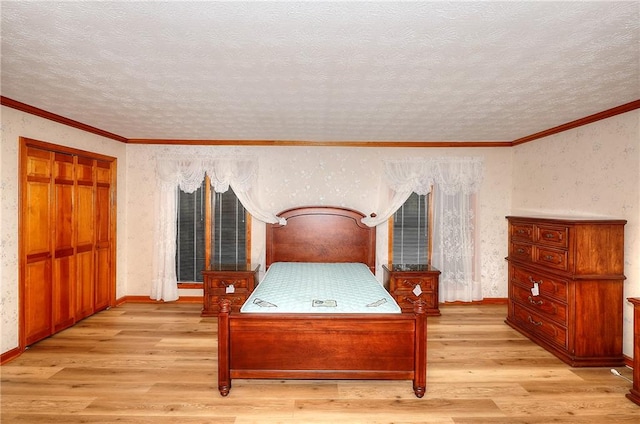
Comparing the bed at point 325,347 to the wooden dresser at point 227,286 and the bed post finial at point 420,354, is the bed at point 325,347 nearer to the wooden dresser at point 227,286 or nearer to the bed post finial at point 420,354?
the bed post finial at point 420,354

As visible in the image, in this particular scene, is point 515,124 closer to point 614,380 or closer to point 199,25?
point 614,380

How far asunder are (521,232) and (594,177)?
1.01 metres

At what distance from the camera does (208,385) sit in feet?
11.2

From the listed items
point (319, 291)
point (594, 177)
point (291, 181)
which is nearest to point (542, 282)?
point (594, 177)

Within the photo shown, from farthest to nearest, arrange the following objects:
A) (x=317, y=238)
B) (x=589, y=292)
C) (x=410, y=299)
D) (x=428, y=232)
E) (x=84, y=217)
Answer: (x=428, y=232) < (x=317, y=238) < (x=410, y=299) < (x=84, y=217) < (x=589, y=292)

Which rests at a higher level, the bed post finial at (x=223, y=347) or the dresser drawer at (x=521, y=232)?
the dresser drawer at (x=521, y=232)

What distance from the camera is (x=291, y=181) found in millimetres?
6043

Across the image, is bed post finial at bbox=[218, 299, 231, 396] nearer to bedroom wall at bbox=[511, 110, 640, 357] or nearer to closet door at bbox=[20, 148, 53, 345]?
closet door at bbox=[20, 148, 53, 345]

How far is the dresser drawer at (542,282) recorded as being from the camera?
4016mm

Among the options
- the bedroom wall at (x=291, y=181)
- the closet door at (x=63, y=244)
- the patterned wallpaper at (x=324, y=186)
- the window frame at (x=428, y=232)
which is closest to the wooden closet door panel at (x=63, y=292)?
the closet door at (x=63, y=244)

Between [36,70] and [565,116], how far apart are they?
5199 mm

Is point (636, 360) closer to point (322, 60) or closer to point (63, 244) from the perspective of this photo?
point (322, 60)

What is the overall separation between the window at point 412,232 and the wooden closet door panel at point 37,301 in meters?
4.75

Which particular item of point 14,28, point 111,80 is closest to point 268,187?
point 111,80
